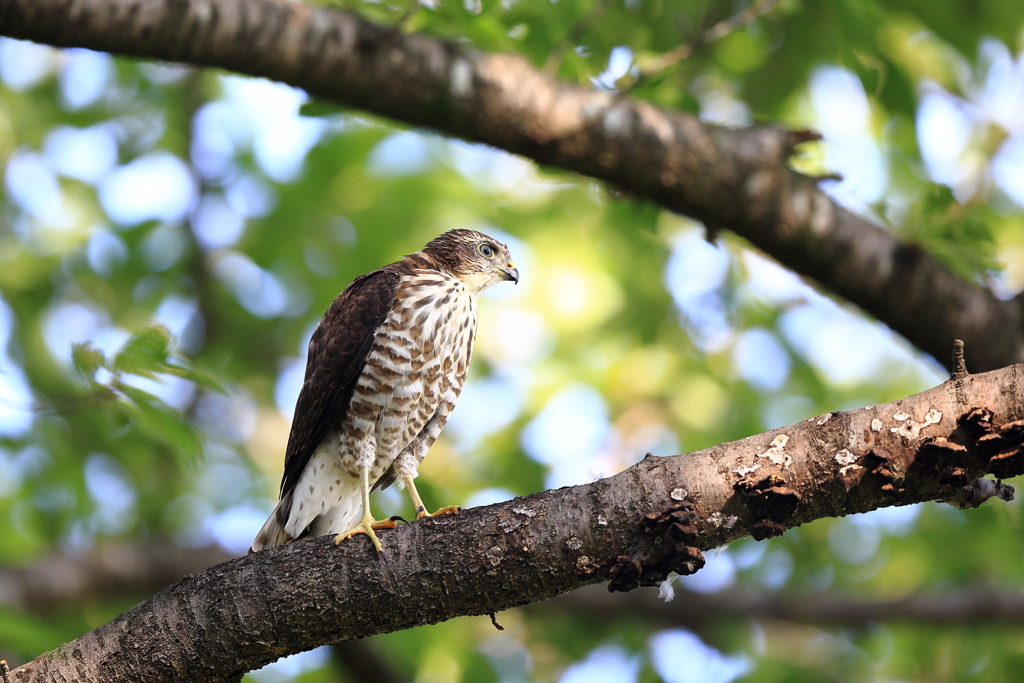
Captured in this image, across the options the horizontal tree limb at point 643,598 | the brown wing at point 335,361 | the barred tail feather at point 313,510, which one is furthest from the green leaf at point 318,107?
the horizontal tree limb at point 643,598

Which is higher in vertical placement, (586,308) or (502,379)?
(586,308)

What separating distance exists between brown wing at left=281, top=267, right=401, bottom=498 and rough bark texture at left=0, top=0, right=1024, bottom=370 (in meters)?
1.09

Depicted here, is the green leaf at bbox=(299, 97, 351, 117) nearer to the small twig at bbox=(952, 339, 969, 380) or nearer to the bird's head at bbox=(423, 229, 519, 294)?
the bird's head at bbox=(423, 229, 519, 294)

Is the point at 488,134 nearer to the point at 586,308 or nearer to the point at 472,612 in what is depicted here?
the point at 472,612

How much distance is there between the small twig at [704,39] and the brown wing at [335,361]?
2.07 meters

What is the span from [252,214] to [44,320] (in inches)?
89.8

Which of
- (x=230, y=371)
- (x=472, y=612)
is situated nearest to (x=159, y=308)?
(x=230, y=371)

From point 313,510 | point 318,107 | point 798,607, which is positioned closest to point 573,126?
point 318,107

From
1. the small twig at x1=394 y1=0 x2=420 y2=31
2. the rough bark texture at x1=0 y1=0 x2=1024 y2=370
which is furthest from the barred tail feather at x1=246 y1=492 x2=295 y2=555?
the small twig at x1=394 y1=0 x2=420 y2=31

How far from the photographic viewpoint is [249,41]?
13.6ft

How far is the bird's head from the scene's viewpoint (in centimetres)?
450

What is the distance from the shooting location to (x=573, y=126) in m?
4.68

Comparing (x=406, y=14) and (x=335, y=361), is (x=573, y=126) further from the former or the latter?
(x=335, y=361)

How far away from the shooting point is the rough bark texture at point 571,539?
8.69 feet
